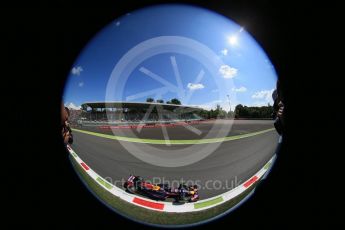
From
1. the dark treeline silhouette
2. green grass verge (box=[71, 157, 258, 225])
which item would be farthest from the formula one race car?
the dark treeline silhouette

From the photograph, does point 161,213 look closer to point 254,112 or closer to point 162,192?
point 162,192

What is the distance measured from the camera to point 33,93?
140cm

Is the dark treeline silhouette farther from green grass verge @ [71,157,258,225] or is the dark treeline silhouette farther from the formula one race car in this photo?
the formula one race car

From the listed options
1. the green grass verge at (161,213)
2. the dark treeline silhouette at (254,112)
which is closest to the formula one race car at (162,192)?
the green grass verge at (161,213)

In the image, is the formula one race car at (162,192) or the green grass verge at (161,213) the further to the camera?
the formula one race car at (162,192)

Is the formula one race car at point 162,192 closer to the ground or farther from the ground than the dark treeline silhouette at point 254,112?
closer to the ground

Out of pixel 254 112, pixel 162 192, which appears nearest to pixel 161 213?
pixel 162 192

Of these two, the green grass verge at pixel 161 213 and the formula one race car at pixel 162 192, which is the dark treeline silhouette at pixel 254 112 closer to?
the green grass verge at pixel 161 213

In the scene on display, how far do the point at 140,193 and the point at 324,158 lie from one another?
1.76 metres

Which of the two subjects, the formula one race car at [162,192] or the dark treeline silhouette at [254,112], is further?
the formula one race car at [162,192]

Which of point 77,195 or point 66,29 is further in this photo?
point 77,195

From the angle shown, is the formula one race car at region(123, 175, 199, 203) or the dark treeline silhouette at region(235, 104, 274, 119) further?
the formula one race car at region(123, 175, 199, 203)

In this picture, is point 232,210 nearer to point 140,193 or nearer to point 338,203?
point 338,203

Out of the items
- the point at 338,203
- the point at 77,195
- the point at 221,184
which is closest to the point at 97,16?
the point at 77,195
